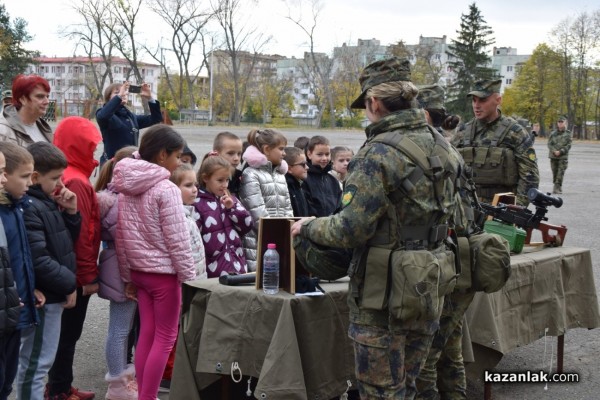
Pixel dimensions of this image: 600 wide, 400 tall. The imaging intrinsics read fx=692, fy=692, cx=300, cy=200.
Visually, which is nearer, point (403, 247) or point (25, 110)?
point (403, 247)

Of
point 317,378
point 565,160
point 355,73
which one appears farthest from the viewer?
point 355,73

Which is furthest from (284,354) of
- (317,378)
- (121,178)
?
(121,178)

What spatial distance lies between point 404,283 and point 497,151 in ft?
11.3

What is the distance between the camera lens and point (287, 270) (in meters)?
3.82

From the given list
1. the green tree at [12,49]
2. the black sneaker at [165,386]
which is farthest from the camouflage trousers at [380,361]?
the green tree at [12,49]

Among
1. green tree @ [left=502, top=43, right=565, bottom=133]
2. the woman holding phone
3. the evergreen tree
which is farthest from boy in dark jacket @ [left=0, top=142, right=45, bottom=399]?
green tree @ [left=502, top=43, right=565, bottom=133]

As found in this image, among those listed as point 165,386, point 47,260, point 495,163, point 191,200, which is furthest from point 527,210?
point 47,260

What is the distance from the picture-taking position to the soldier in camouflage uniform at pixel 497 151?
240 inches

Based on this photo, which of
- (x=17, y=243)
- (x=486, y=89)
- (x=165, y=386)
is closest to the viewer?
(x=17, y=243)

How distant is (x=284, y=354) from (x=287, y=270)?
1.61 ft

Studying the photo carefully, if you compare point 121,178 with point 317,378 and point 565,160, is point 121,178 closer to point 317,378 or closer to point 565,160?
point 317,378

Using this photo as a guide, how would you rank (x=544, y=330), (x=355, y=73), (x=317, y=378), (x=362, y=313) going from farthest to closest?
(x=355, y=73) → (x=544, y=330) → (x=317, y=378) → (x=362, y=313)

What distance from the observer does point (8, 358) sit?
3518 millimetres

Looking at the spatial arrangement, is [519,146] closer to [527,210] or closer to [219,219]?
[527,210]
